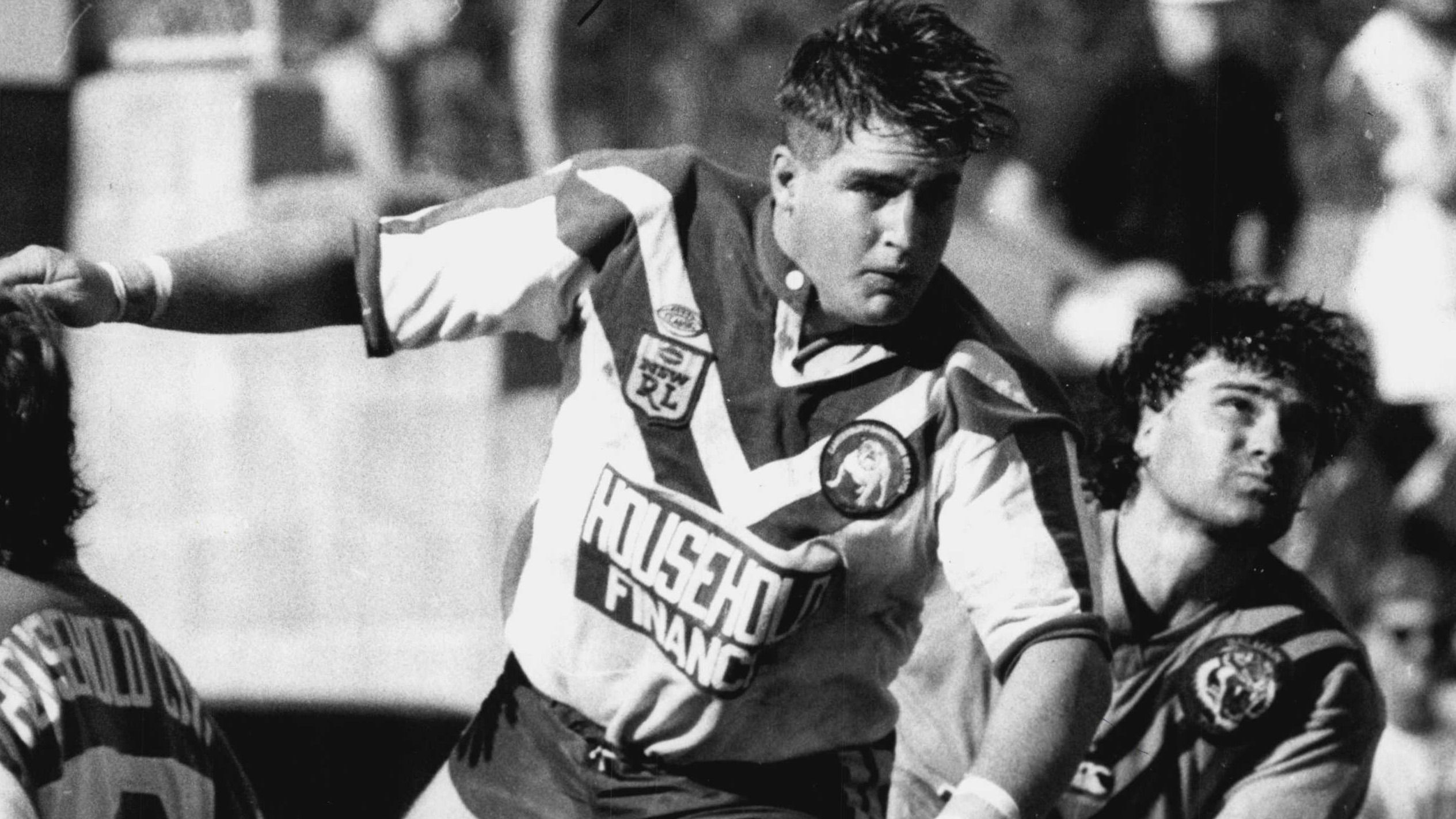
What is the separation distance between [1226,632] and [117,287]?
1859mm

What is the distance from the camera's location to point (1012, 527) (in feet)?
10.3

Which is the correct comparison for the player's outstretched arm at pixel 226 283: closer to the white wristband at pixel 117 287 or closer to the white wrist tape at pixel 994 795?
the white wristband at pixel 117 287

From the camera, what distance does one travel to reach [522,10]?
17.5 ft

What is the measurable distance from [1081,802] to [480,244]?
1.40 m

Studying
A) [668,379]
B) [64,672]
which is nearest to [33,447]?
[64,672]

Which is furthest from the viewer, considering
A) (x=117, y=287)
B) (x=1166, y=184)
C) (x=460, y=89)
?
(x=460, y=89)

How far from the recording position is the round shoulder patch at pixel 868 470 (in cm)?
318

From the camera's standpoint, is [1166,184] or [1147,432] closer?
→ [1147,432]

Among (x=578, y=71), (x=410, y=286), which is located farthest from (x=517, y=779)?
(x=578, y=71)

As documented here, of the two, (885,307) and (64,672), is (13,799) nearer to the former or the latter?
(64,672)

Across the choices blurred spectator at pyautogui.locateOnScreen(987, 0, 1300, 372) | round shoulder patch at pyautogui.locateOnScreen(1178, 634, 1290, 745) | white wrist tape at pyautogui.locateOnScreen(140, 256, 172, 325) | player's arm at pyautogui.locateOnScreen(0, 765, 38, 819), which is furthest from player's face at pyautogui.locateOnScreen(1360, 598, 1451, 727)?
player's arm at pyautogui.locateOnScreen(0, 765, 38, 819)

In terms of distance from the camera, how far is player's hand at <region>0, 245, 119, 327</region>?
10.2 feet

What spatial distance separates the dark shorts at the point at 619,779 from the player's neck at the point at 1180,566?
0.75 m

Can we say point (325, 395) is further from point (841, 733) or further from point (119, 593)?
point (841, 733)
